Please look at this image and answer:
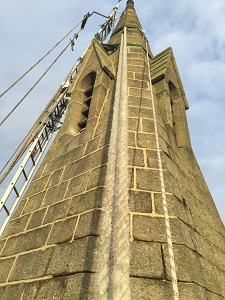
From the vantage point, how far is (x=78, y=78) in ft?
19.1

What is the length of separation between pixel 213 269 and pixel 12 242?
237 cm

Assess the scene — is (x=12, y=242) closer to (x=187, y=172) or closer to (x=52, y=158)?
(x=52, y=158)

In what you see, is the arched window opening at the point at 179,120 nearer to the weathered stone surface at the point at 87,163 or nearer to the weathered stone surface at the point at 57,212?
the weathered stone surface at the point at 87,163

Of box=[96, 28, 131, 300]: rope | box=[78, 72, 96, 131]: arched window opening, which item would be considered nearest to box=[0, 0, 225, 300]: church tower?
box=[96, 28, 131, 300]: rope

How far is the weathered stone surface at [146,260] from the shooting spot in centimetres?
194

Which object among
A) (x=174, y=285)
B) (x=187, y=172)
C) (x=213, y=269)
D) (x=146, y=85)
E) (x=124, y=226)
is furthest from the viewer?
(x=146, y=85)

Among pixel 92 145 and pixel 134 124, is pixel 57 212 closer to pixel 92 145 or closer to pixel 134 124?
pixel 92 145

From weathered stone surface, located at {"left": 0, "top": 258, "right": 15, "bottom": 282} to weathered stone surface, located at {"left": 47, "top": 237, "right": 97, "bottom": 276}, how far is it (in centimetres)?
69

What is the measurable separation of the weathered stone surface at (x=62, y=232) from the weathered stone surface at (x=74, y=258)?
90 mm

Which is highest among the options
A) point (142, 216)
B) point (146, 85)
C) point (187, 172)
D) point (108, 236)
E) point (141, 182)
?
point (146, 85)

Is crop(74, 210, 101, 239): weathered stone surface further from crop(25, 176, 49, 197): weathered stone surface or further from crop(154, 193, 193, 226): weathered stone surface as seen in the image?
crop(25, 176, 49, 197): weathered stone surface

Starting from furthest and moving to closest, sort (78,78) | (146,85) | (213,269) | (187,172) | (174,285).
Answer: (78,78) → (146,85) → (187,172) → (213,269) → (174,285)

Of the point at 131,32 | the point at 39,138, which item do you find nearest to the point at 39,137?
the point at 39,138

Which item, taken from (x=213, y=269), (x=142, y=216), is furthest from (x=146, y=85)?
(x=213, y=269)
